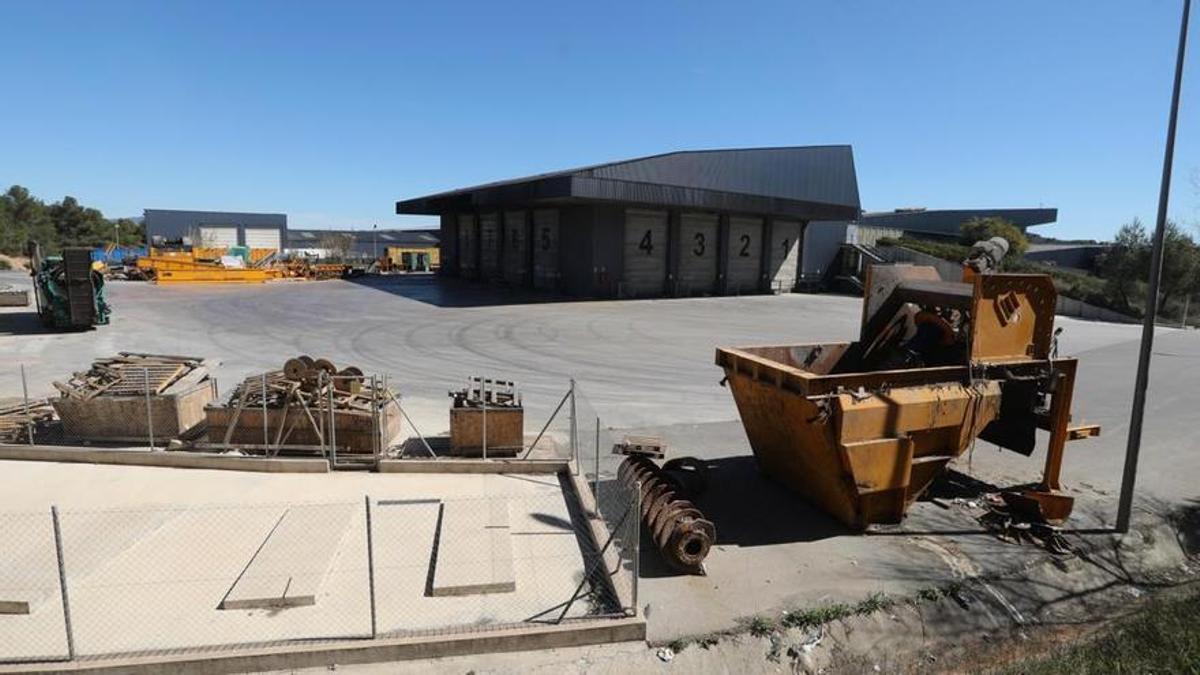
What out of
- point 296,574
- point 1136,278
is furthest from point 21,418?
point 1136,278

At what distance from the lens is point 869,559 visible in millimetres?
→ 6957

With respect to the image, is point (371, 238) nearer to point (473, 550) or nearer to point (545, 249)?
point (545, 249)

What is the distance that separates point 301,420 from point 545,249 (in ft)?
103

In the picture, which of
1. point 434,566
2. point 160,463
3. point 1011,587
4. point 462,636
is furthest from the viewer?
point 160,463

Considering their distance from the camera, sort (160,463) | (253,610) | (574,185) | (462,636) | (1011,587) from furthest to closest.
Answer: (574,185), (160,463), (1011,587), (253,610), (462,636)

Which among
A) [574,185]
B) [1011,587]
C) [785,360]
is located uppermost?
[574,185]

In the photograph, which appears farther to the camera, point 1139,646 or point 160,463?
point 160,463

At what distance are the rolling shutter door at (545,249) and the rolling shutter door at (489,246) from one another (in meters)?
4.89

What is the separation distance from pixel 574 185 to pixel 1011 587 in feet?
86.0

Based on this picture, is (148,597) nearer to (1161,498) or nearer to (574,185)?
(1161,498)

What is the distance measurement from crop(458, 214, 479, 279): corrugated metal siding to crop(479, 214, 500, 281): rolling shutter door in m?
1.10

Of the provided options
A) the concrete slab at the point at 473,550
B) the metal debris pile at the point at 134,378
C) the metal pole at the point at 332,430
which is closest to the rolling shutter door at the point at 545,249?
the metal debris pile at the point at 134,378

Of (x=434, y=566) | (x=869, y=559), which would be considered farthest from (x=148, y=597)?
(x=869, y=559)

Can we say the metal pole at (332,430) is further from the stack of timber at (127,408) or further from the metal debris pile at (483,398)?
the stack of timber at (127,408)
